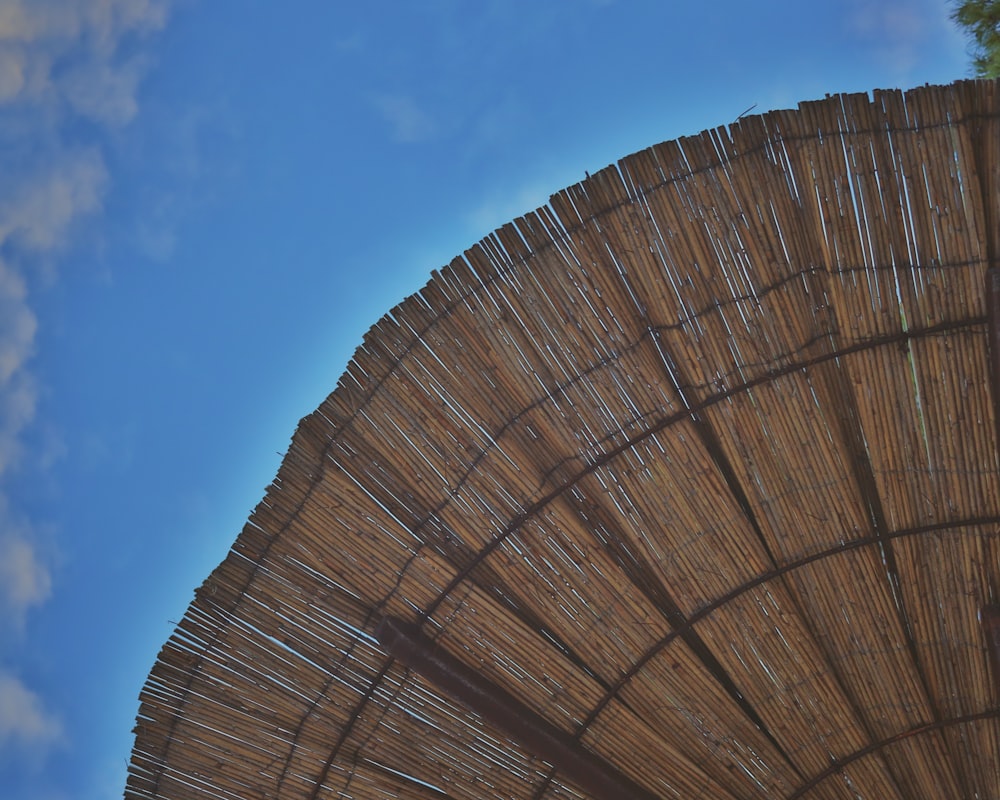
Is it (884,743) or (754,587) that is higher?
(754,587)

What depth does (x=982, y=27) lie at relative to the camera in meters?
6.91

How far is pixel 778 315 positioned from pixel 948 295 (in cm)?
91

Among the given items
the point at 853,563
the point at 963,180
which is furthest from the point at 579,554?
the point at 963,180

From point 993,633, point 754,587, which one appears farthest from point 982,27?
point 754,587

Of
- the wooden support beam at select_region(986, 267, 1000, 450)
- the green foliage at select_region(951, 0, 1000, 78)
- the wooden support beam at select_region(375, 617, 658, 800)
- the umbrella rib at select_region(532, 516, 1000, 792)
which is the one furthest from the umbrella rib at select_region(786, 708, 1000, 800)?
the green foliage at select_region(951, 0, 1000, 78)

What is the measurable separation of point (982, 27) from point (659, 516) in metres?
4.77

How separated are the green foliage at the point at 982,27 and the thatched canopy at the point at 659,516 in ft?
8.16

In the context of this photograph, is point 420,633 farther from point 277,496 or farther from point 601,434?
point 601,434

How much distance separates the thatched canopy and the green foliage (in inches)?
98.0

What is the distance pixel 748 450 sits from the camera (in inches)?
210

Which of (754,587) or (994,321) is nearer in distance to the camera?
(994,321)

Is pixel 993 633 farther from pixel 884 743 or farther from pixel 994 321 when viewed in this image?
pixel 994 321

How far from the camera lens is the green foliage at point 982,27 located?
6.80 meters

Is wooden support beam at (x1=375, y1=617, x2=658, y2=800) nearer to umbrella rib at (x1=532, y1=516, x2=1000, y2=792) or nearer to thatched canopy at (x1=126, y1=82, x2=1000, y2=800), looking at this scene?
thatched canopy at (x1=126, y1=82, x2=1000, y2=800)
